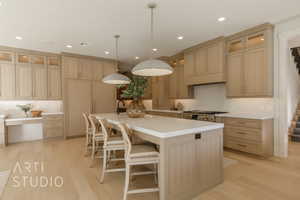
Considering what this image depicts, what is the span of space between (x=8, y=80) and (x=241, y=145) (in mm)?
6541

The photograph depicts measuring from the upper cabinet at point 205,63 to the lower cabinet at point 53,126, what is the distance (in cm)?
431

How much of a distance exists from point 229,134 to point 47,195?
367 centimetres

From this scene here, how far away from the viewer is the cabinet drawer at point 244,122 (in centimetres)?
324

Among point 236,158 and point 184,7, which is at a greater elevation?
point 184,7

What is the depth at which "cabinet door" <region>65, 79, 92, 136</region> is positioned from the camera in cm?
525

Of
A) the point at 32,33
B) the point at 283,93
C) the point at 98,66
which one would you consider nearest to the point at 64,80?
the point at 98,66

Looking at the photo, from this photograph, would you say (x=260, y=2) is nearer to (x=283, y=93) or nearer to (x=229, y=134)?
(x=283, y=93)

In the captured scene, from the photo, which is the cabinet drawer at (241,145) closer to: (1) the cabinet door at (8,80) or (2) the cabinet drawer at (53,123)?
(2) the cabinet drawer at (53,123)

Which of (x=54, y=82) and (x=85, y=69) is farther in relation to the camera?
(x=85, y=69)

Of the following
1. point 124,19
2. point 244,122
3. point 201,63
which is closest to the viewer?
point 124,19

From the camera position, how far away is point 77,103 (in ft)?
17.7

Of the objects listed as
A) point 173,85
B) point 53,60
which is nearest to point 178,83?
point 173,85

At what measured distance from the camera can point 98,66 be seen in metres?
5.84

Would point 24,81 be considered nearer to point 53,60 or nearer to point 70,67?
point 53,60
